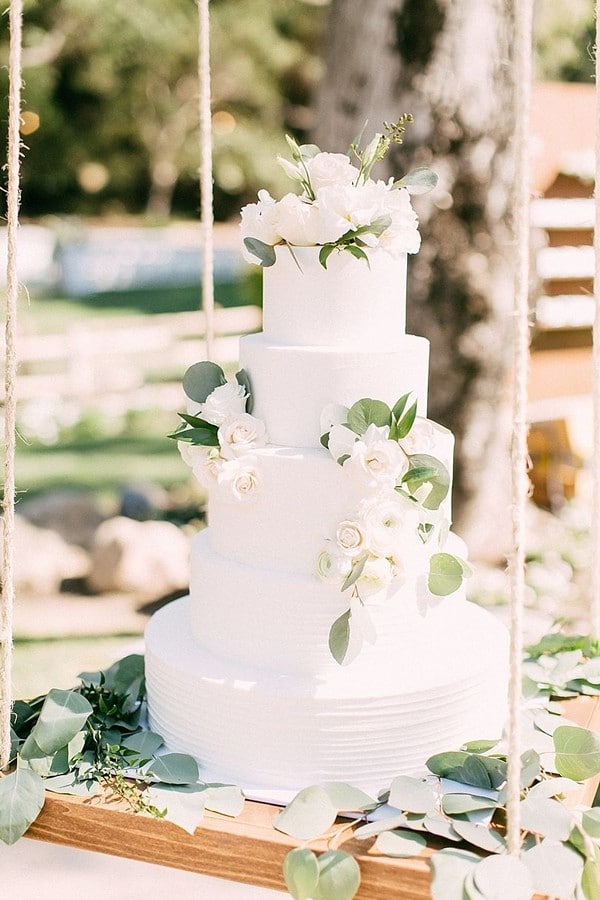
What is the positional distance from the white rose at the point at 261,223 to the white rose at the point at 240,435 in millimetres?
294

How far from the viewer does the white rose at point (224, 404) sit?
1938 millimetres

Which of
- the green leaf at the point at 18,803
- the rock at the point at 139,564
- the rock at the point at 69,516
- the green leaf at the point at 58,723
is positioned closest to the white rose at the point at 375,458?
the green leaf at the point at 58,723

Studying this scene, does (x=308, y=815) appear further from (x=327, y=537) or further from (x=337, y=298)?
(x=337, y=298)

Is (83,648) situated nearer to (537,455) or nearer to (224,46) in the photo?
(537,455)

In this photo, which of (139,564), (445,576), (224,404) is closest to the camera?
(445,576)

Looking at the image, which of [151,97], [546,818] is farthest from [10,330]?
[151,97]

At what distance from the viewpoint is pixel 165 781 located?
181cm

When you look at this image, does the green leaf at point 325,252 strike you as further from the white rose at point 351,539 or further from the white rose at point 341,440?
the white rose at point 351,539

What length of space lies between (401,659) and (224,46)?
18.2m

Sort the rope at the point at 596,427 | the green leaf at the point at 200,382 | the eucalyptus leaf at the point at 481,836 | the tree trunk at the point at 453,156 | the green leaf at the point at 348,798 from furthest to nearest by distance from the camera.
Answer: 1. the tree trunk at the point at 453,156
2. the rope at the point at 596,427
3. the green leaf at the point at 200,382
4. the green leaf at the point at 348,798
5. the eucalyptus leaf at the point at 481,836

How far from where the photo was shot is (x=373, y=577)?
1759 millimetres

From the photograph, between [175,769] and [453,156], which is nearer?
[175,769]

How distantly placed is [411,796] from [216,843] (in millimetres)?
328

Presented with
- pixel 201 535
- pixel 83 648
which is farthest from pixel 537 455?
pixel 201 535
